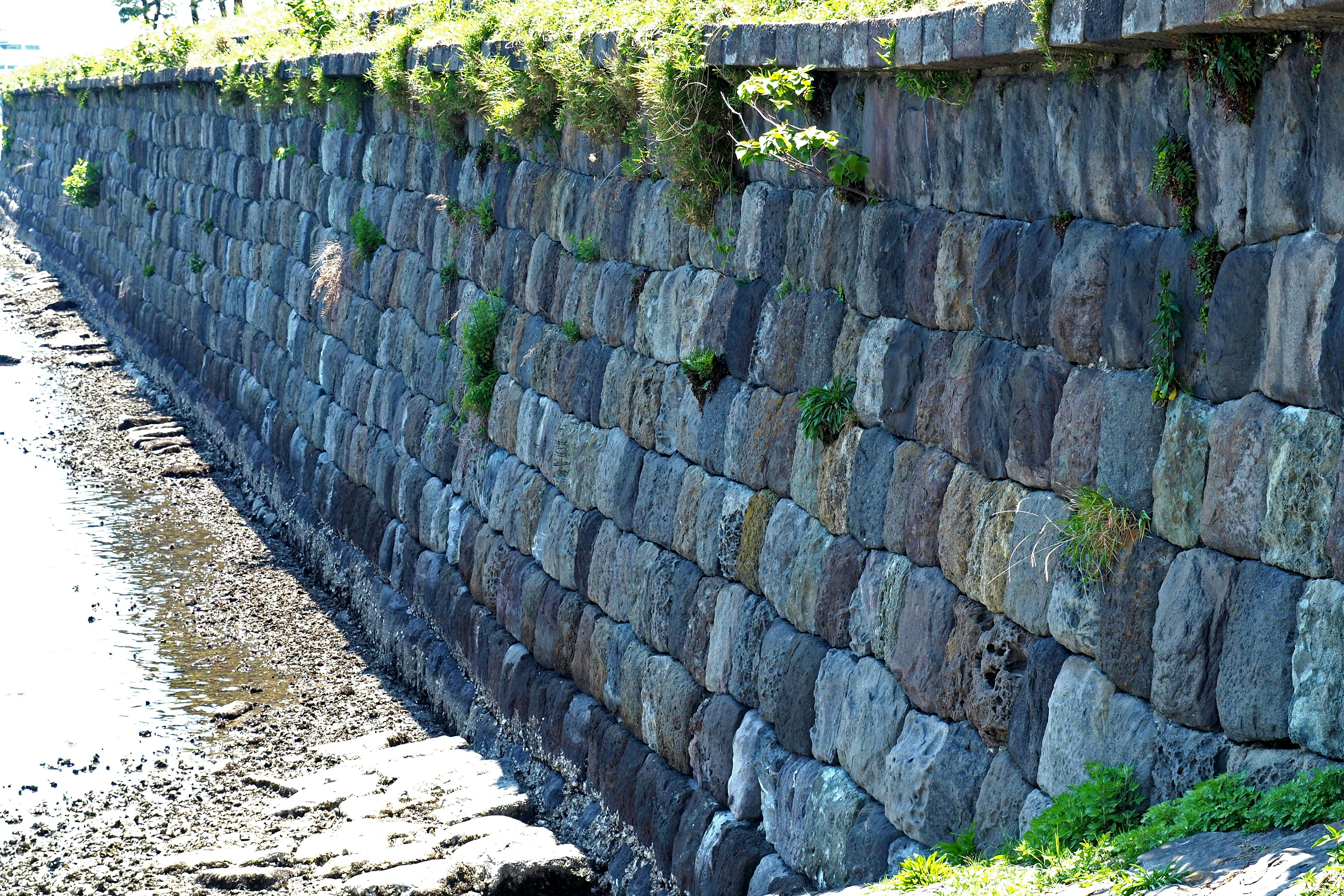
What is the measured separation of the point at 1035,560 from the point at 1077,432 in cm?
43

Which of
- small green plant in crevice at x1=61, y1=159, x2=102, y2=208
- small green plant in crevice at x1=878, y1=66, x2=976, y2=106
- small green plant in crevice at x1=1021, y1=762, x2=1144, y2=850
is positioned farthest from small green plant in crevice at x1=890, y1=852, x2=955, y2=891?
small green plant in crevice at x1=61, y1=159, x2=102, y2=208

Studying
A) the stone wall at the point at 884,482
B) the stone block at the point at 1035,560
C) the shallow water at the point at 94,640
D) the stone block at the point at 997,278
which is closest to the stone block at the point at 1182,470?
the stone wall at the point at 884,482

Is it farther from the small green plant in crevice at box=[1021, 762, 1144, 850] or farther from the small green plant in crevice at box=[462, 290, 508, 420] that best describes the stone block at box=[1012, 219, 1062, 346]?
A: the small green plant in crevice at box=[462, 290, 508, 420]

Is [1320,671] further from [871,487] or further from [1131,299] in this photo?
[871,487]

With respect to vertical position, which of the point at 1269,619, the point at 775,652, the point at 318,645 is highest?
the point at 1269,619

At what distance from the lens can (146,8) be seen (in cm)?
4250

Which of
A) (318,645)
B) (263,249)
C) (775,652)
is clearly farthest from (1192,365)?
(263,249)

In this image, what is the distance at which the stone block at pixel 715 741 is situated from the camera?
21.7ft

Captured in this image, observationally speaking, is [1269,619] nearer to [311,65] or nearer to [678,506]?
[678,506]

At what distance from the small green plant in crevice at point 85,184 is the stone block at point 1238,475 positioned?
23.5 meters

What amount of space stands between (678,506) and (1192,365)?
3.47 meters

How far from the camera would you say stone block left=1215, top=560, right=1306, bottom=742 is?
372 centimetres

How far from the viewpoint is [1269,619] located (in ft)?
12.4

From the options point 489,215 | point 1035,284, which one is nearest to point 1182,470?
point 1035,284
